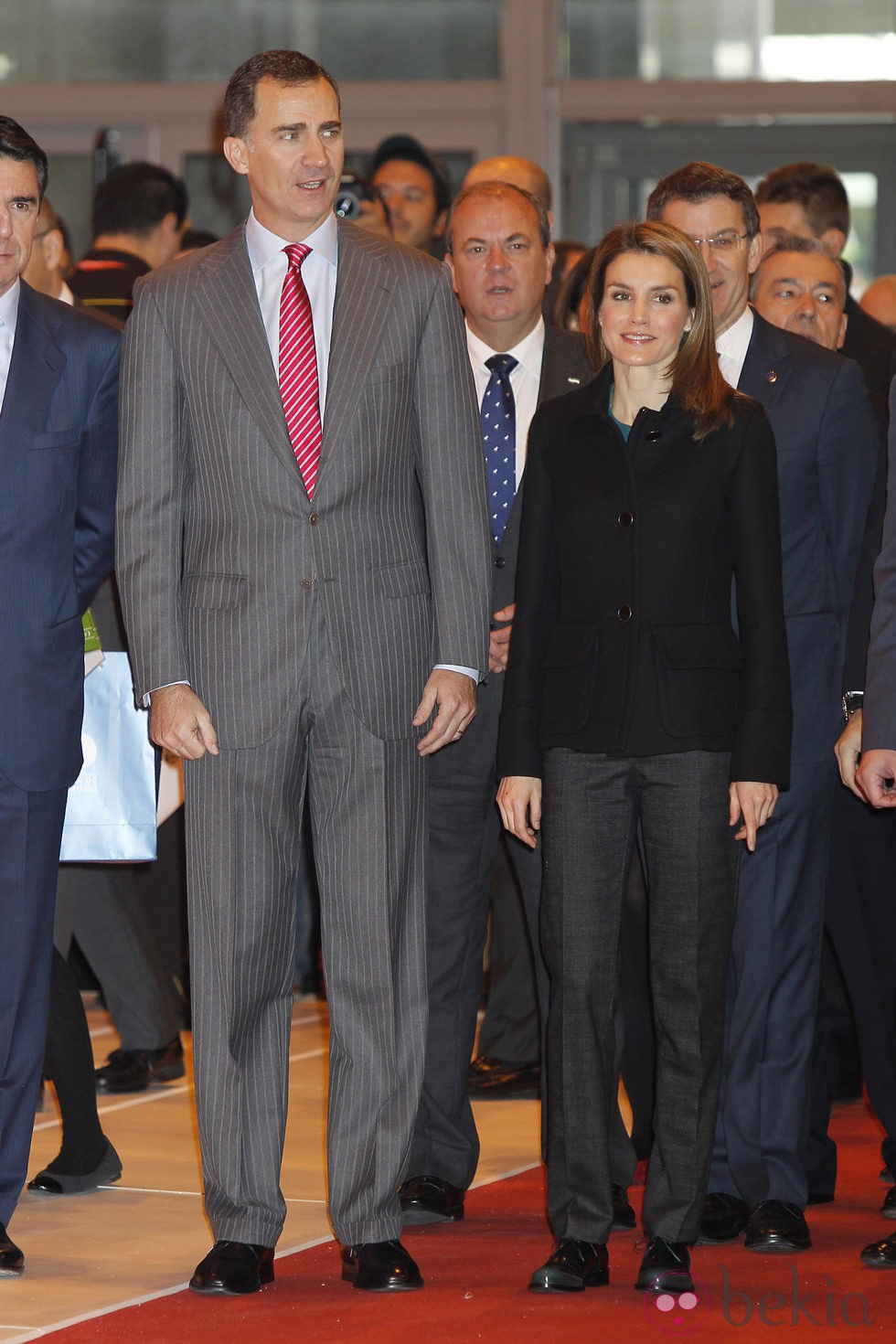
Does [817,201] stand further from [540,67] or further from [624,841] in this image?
[540,67]


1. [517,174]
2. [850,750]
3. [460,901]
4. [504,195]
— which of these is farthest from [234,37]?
[850,750]

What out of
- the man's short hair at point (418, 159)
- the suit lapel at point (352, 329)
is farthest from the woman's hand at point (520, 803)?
the man's short hair at point (418, 159)

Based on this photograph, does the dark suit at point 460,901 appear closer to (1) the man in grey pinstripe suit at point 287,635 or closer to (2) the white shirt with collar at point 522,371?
(2) the white shirt with collar at point 522,371

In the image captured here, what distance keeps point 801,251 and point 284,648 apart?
78.8 inches

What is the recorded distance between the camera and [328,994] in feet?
11.0

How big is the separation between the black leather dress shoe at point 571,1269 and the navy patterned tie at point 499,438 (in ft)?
4.46

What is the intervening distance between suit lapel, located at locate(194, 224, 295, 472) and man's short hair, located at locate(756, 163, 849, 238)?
2.60 metres

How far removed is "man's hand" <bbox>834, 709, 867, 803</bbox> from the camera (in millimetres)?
3426

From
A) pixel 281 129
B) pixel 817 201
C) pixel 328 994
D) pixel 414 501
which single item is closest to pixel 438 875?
pixel 328 994

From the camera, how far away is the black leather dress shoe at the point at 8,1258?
3340 mm

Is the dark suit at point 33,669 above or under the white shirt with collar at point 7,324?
under

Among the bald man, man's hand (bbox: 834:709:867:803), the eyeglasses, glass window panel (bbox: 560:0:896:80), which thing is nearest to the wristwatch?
man's hand (bbox: 834:709:867:803)

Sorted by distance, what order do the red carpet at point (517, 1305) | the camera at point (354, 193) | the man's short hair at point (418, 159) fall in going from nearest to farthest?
the red carpet at point (517, 1305) → the camera at point (354, 193) → the man's short hair at point (418, 159)

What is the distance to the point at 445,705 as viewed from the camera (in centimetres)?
331
